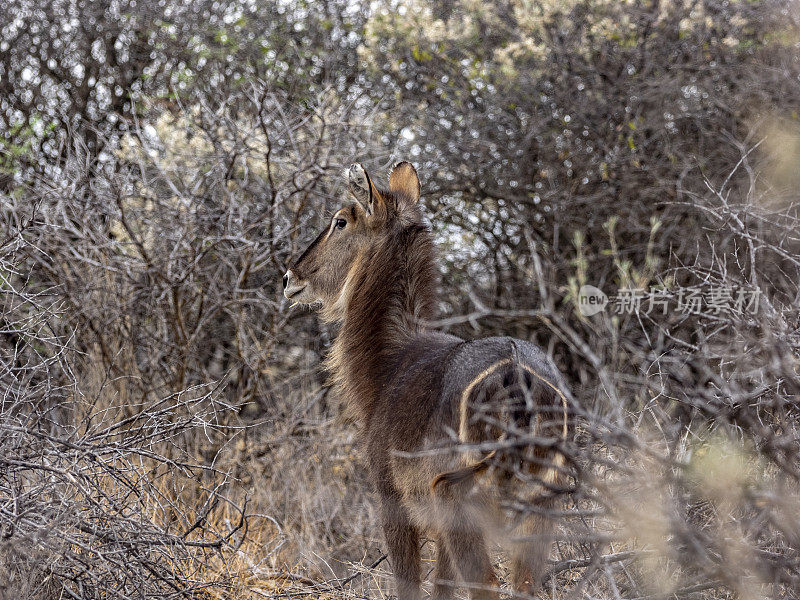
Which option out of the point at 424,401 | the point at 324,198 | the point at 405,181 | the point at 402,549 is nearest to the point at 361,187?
the point at 405,181

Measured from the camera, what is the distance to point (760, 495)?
2070 mm

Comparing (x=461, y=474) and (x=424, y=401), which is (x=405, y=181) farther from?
(x=461, y=474)

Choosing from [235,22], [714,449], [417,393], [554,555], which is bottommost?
[554,555]

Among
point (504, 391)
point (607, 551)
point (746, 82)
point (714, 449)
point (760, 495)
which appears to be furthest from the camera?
point (746, 82)

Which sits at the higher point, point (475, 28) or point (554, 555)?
point (475, 28)

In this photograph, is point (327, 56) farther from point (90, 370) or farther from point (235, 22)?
point (90, 370)

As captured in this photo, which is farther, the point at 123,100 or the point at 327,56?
the point at 123,100

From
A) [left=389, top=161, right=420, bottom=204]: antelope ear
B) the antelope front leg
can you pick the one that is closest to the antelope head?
[left=389, top=161, right=420, bottom=204]: antelope ear

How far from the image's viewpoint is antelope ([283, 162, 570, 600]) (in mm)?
3246

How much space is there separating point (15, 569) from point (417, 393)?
178 centimetres

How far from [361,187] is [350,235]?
283 mm

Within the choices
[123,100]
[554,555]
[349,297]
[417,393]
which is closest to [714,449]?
[417,393]

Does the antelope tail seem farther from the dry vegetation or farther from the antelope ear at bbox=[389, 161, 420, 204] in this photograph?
the antelope ear at bbox=[389, 161, 420, 204]

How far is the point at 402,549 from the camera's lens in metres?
3.89
